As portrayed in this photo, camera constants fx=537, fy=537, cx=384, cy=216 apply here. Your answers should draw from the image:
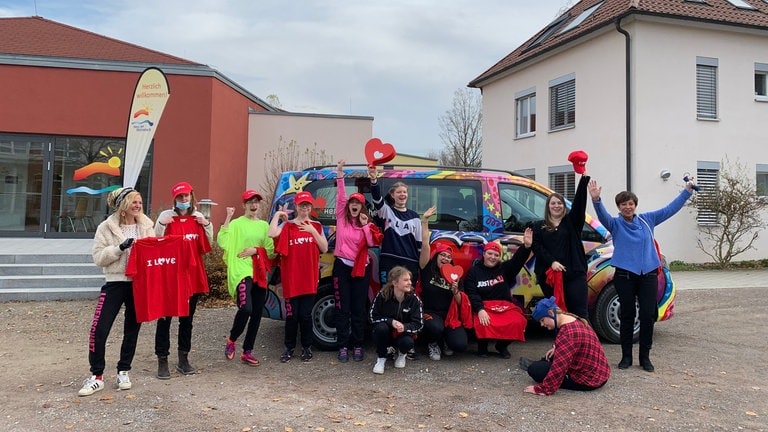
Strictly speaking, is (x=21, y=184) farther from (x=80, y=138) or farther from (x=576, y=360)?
(x=576, y=360)

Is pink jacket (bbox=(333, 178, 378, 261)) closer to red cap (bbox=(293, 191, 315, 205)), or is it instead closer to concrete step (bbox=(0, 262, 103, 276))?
red cap (bbox=(293, 191, 315, 205))

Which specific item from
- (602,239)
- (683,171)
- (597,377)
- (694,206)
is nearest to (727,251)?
(694,206)

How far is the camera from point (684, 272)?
13.3 m

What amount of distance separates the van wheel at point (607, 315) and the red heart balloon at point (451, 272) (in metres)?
1.73

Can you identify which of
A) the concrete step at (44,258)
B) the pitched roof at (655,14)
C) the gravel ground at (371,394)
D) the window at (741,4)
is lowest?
the gravel ground at (371,394)

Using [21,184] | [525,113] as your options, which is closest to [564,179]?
[525,113]

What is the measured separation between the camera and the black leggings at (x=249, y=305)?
5062 mm

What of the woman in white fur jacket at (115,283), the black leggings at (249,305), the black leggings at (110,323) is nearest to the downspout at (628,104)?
the black leggings at (249,305)

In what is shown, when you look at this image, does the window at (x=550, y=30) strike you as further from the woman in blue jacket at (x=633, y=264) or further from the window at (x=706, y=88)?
the woman in blue jacket at (x=633, y=264)

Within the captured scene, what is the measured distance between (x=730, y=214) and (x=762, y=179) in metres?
2.69

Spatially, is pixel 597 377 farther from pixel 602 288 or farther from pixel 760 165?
pixel 760 165

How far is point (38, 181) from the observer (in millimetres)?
13328

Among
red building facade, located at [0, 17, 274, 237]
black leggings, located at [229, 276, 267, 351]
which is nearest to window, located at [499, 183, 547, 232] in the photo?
black leggings, located at [229, 276, 267, 351]

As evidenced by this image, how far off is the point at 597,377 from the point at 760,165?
46.1 ft
